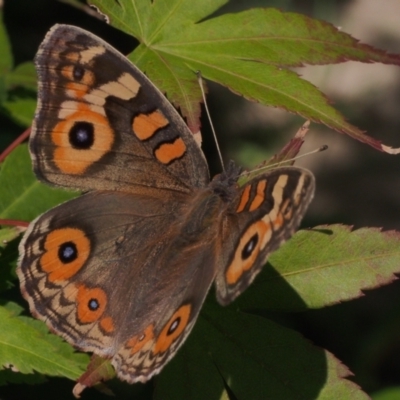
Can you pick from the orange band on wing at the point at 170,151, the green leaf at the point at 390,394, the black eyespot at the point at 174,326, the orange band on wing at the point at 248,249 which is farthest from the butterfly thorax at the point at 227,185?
the green leaf at the point at 390,394

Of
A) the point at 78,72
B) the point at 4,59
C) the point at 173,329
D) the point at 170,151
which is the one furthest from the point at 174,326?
the point at 4,59

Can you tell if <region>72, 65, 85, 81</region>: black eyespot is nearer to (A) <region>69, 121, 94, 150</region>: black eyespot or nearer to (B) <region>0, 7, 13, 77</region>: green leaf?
(A) <region>69, 121, 94, 150</region>: black eyespot

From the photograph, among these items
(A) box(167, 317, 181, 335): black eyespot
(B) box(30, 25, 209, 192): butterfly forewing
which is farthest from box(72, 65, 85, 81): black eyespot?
(A) box(167, 317, 181, 335): black eyespot

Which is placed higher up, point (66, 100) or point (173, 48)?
point (173, 48)

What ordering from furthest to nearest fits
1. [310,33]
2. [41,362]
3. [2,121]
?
[2,121], [310,33], [41,362]

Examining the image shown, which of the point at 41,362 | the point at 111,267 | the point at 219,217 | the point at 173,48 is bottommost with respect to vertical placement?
the point at 41,362

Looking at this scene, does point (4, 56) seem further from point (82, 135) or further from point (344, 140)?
point (344, 140)

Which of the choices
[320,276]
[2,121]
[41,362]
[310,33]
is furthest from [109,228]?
[2,121]

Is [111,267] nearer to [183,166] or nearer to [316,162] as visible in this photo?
[183,166]
